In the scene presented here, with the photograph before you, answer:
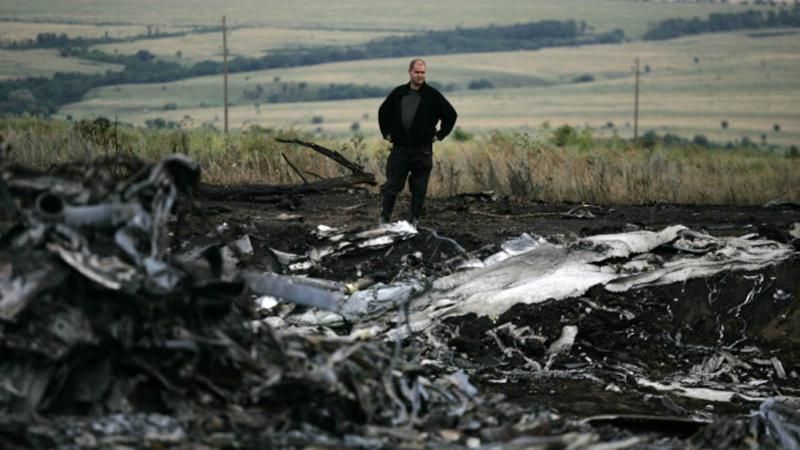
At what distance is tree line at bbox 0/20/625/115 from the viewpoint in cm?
7706

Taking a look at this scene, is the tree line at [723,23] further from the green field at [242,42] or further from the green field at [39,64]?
the green field at [39,64]

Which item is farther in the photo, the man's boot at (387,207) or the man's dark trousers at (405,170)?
the man's boot at (387,207)

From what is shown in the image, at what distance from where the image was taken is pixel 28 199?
866cm

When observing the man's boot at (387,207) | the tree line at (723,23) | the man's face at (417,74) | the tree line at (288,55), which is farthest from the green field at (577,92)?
the man's face at (417,74)

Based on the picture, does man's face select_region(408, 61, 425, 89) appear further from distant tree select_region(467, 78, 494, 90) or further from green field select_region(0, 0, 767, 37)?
distant tree select_region(467, 78, 494, 90)

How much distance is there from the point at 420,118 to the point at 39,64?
7270 cm

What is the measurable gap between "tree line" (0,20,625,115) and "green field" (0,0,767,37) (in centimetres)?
326

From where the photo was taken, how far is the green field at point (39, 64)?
82.8 meters

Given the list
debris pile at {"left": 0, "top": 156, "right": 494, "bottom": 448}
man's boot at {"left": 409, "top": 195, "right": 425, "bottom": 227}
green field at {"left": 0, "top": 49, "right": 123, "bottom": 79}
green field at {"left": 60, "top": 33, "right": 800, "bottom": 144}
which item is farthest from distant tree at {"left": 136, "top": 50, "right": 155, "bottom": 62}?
debris pile at {"left": 0, "top": 156, "right": 494, "bottom": 448}

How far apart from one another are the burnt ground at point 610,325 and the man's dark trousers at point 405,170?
1.62 ft

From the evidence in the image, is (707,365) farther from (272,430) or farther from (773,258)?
(272,430)

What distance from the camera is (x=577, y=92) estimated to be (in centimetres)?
11631

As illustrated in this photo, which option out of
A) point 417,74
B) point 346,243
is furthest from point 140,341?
point 417,74

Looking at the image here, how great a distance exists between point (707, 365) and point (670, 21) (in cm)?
13369
